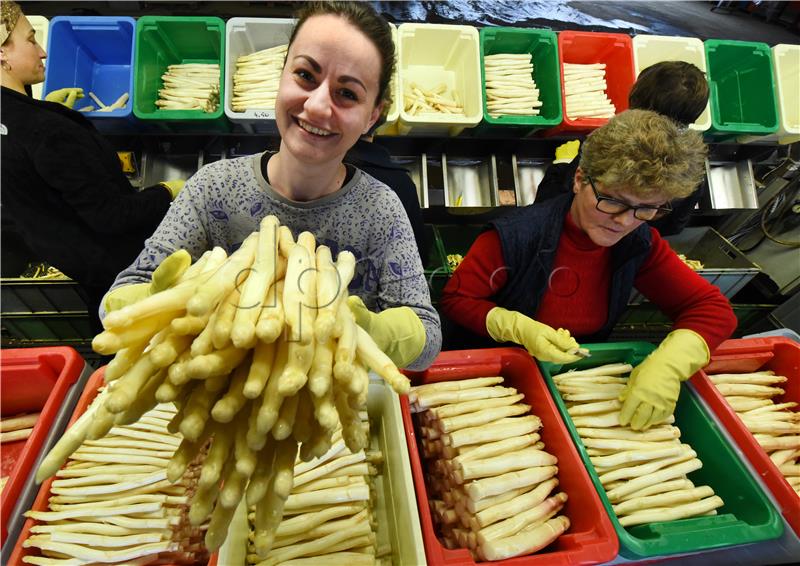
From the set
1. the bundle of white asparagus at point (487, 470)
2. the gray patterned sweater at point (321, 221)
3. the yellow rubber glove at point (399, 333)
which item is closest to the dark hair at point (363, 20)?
the gray patterned sweater at point (321, 221)

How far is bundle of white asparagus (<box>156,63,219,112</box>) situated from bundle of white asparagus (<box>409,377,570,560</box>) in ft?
9.81

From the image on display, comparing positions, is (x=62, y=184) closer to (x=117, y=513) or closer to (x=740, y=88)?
(x=117, y=513)

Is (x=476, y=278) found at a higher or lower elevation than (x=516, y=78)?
lower

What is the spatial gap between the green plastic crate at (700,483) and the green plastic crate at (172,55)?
2.92 metres

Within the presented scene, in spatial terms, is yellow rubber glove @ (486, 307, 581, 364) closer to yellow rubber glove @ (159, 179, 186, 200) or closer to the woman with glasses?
the woman with glasses

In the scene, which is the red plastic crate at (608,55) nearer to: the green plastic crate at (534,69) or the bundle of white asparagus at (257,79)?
the green plastic crate at (534,69)

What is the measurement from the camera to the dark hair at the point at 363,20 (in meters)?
1.30

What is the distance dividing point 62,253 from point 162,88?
1884 mm

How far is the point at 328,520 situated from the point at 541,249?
1472mm

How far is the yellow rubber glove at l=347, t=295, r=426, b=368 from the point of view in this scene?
1358 millimetres

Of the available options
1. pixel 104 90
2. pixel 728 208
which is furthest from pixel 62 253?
pixel 728 208

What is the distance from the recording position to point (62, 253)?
92.6 inches

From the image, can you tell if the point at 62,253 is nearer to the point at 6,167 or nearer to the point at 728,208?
the point at 6,167

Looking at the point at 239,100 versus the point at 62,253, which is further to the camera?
the point at 239,100
